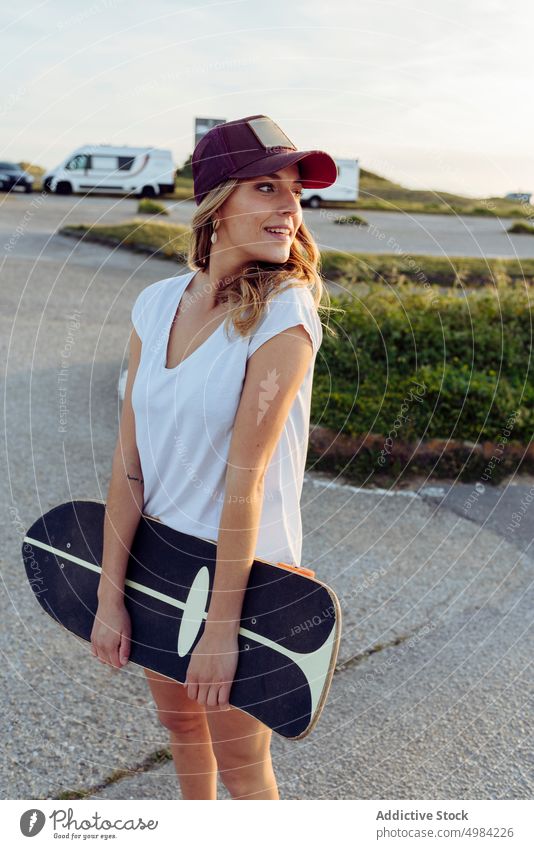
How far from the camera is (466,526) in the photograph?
4.47m

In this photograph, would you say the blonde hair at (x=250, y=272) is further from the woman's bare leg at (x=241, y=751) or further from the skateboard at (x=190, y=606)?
the woman's bare leg at (x=241, y=751)

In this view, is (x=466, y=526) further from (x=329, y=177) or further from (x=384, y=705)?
(x=329, y=177)

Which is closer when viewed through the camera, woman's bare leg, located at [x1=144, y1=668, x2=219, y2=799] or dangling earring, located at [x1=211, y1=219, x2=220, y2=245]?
dangling earring, located at [x1=211, y1=219, x2=220, y2=245]

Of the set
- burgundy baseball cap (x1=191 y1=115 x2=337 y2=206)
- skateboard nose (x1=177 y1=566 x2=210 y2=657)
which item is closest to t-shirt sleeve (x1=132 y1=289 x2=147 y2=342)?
burgundy baseball cap (x1=191 y1=115 x2=337 y2=206)

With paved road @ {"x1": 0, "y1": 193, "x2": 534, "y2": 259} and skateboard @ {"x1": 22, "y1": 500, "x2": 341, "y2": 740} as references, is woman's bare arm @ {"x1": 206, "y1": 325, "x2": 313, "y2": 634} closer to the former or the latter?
skateboard @ {"x1": 22, "y1": 500, "x2": 341, "y2": 740}

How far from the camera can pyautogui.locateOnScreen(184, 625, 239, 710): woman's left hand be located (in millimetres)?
1946

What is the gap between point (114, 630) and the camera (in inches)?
85.2

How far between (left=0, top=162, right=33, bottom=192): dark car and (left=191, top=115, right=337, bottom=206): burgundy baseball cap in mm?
Result: 23075

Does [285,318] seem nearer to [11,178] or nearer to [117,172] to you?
[117,172]

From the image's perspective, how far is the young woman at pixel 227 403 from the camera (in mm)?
1826

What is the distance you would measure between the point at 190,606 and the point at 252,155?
1.05 m

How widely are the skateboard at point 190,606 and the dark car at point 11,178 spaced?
22.9m

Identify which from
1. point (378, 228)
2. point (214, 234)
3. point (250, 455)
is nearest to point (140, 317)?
point (214, 234)

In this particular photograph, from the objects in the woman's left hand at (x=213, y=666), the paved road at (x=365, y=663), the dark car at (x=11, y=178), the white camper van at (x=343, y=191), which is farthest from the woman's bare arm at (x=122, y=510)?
the dark car at (x=11, y=178)
